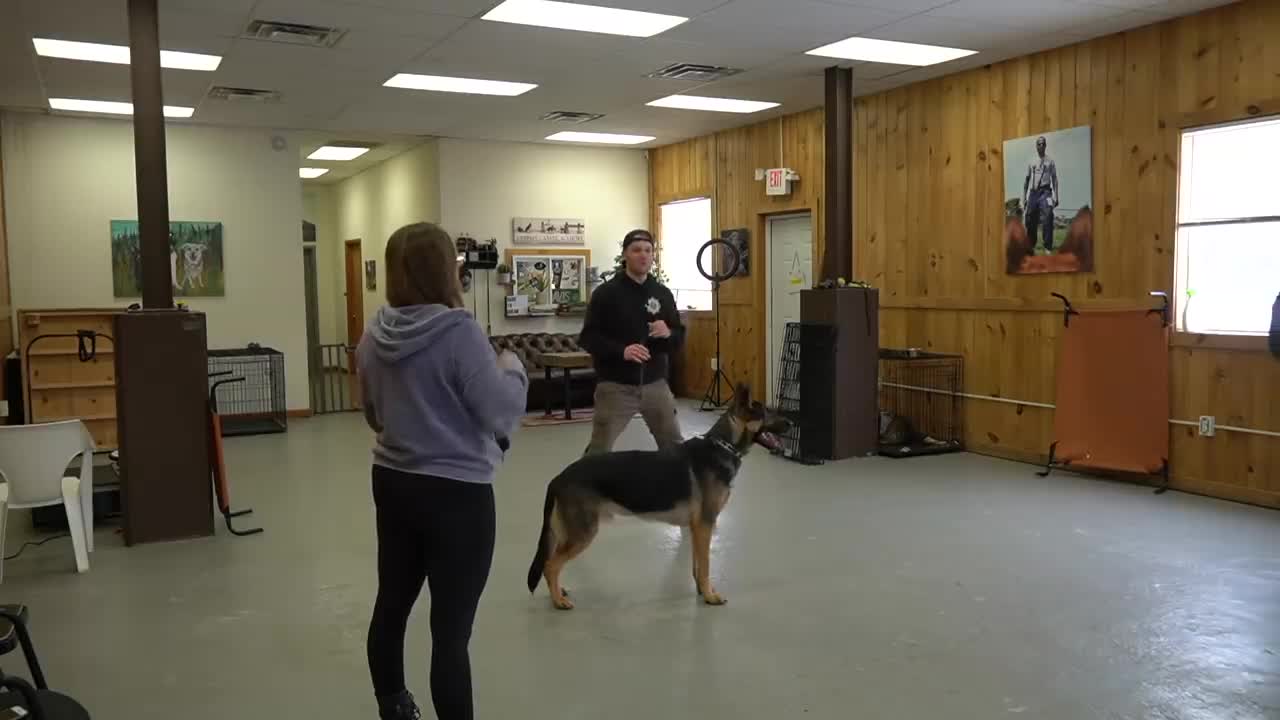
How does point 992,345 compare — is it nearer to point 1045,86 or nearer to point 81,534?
point 1045,86

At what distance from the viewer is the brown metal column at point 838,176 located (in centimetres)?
786

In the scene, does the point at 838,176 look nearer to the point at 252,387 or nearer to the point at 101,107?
the point at 252,387

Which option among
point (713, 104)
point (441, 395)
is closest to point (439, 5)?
point (713, 104)

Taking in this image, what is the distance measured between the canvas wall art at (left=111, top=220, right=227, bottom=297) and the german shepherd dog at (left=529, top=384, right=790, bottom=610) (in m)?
7.52

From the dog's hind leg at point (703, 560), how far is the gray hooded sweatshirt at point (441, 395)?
1.88 m

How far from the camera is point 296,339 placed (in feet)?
35.3

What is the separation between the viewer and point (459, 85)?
846 cm

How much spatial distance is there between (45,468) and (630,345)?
9.72 feet

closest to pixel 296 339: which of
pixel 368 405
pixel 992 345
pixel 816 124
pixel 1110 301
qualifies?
pixel 816 124

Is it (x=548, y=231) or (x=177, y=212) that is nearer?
(x=177, y=212)

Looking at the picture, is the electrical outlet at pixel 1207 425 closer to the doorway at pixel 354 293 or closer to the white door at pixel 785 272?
the white door at pixel 785 272

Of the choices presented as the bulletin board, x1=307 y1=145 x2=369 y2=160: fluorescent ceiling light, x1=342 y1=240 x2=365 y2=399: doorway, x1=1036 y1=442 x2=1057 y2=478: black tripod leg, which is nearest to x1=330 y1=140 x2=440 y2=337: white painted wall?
x1=342 y1=240 x2=365 y2=399: doorway

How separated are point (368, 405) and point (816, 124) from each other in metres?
7.80

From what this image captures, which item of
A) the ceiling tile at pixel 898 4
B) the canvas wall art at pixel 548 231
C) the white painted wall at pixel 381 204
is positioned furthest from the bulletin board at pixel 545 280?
A: the ceiling tile at pixel 898 4
